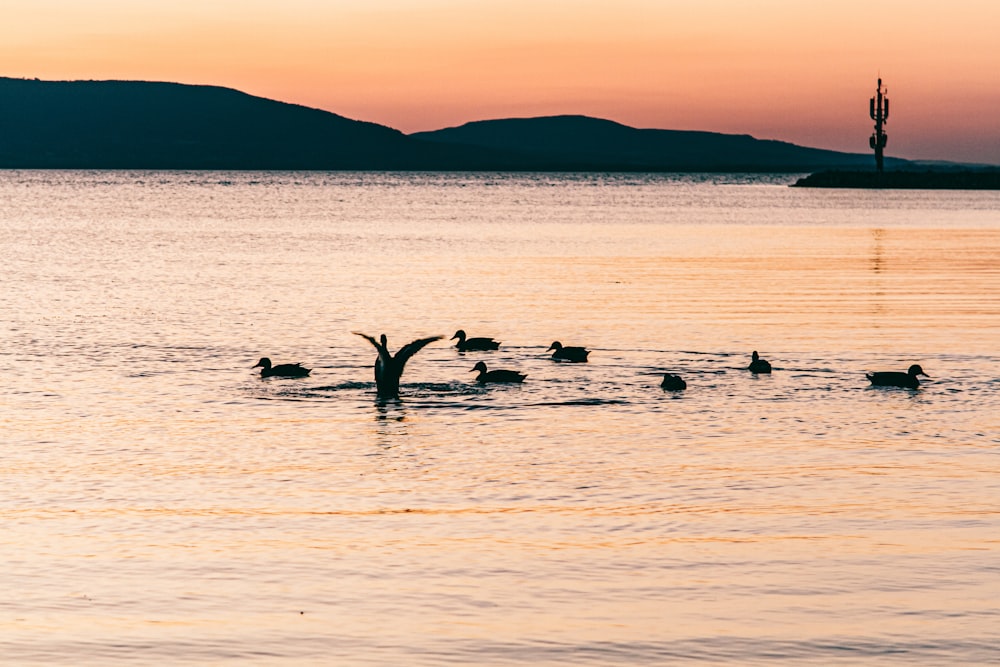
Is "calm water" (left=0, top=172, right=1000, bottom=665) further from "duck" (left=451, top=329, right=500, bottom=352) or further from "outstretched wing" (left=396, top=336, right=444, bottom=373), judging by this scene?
"outstretched wing" (left=396, top=336, right=444, bottom=373)

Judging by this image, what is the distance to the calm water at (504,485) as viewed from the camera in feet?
42.0

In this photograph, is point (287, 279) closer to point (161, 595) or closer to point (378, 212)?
point (161, 595)

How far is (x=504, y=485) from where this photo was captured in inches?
731

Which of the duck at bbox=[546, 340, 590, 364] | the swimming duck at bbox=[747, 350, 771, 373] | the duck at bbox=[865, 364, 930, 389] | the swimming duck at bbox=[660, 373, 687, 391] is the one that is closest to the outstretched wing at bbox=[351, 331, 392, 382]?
the swimming duck at bbox=[660, 373, 687, 391]

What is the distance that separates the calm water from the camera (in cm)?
1280

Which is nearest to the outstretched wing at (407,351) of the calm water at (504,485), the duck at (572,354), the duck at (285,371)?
the calm water at (504,485)

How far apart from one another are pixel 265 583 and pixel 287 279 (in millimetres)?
40913

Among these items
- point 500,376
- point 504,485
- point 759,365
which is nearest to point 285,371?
point 500,376

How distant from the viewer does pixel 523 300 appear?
46.5m

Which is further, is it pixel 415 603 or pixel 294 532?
pixel 294 532

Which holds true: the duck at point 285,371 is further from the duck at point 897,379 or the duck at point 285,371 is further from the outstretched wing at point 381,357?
the duck at point 897,379

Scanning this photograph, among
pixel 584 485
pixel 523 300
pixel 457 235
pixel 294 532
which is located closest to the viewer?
pixel 294 532

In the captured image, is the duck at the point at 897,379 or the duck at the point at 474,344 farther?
the duck at the point at 474,344

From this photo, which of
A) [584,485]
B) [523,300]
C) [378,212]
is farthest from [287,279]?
[378,212]
